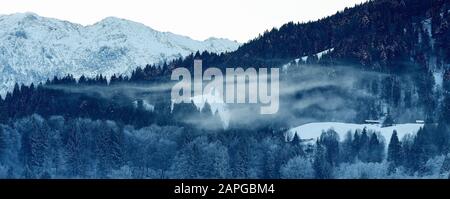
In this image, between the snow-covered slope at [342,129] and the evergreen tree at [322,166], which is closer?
the evergreen tree at [322,166]

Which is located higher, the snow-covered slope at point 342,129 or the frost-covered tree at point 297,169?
the snow-covered slope at point 342,129

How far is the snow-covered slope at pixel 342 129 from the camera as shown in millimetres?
181875

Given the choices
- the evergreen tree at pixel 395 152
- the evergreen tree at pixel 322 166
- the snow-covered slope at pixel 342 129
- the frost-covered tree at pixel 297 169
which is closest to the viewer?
the frost-covered tree at pixel 297 169

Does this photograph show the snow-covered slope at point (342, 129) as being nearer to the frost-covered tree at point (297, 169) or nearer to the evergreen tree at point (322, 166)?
the evergreen tree at point (322, 166)

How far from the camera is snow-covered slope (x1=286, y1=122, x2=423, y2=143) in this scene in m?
182


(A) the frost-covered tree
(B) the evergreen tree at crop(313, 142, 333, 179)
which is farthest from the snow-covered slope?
(A) the frost-covered tree

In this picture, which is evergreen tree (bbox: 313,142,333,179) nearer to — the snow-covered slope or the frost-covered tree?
the frost-covered tree

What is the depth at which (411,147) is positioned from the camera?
165 m

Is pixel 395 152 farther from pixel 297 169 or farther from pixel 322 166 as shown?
pixel 297 169

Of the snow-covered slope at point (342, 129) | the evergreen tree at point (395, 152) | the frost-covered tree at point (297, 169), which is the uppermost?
the snow-covered slope at point (342, 129)

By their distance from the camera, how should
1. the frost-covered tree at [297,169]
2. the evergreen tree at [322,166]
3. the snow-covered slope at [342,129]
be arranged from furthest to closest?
the snow-covered slope at [342,129]
the evergreen tree at [322,166]
the frost-covered tree at [297,169]

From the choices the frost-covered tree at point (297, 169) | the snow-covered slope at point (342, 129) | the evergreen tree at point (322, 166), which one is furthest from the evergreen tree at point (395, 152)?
the frost-covered tree at point (297, 169)

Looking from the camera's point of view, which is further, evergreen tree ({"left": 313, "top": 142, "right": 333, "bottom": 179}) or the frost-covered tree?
evergreen tree ({"left": 313, "top": 142, "right": 333, "bottom": 179})
